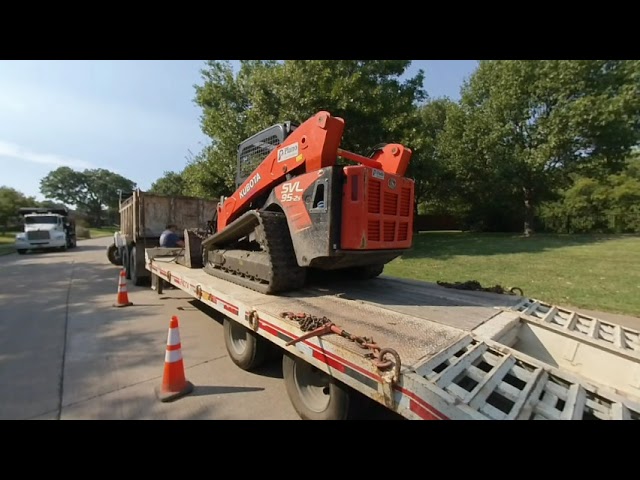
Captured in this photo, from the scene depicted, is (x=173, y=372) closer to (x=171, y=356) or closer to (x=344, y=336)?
(x=171, y=356)

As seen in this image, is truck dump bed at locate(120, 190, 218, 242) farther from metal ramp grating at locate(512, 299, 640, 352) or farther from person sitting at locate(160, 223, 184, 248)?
metal ramp grating at locate(512, 299, 640, 352)

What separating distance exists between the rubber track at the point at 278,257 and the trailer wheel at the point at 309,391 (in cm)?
103

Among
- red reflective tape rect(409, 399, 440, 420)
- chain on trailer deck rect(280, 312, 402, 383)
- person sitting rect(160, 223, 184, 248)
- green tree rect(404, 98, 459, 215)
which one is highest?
green tree rect(404, 98, 459, 215)

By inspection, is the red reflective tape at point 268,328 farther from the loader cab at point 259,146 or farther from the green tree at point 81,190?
the green tree at point 81,190

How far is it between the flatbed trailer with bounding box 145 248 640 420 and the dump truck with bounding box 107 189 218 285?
524cm

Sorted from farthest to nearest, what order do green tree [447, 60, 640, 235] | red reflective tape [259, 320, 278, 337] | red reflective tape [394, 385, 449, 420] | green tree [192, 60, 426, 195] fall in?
green tree [447, 60, 640, 235] < green tree [192, 60, 426, 195] < red reflective tape [259, 320, 278, 337] < red reflective tape [394, 385, 449, 420]

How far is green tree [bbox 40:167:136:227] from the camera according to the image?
81938mm

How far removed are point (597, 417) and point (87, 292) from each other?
379 inches

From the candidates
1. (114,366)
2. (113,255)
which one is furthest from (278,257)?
(113,255)

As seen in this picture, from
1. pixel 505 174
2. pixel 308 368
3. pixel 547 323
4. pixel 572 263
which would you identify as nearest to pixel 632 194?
pixel 505 174

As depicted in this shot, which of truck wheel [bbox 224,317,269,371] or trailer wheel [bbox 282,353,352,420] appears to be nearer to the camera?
trailer wheel [bbox 282,353,352,420]

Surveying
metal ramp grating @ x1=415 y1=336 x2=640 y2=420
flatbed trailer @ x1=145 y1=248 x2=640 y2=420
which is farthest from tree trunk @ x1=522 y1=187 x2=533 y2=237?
metal ramp grating @ x1=415 y1=336 x2=640 y2=420

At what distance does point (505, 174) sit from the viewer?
19.7 meters

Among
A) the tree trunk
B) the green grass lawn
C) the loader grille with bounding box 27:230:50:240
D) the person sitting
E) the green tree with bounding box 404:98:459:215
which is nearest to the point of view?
the green grass lawn
